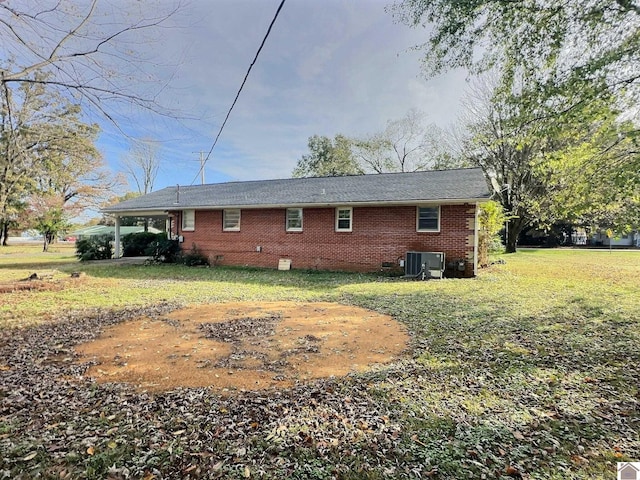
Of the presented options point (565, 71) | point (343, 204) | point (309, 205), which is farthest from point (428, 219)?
point (565, 71)

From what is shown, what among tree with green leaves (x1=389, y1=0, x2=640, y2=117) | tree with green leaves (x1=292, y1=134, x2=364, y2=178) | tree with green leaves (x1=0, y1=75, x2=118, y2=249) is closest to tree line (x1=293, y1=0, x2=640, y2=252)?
tree with green leaves (x1=389, y1=0, x2=640, y2=117)

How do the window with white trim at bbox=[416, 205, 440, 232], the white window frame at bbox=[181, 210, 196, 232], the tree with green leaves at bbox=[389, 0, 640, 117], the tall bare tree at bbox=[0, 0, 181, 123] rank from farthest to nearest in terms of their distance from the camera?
1. the white window frame at bbox=[181, 210, 196, 232]
2. the window with white trim at bbox=[416, 205, 440, 232]
3. the tree with green leaves at bbox=[389, 0, 640, 117]
4. the tall bare tree at bbox=[0, 0, 181, 123]

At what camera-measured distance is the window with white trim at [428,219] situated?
11.9 m

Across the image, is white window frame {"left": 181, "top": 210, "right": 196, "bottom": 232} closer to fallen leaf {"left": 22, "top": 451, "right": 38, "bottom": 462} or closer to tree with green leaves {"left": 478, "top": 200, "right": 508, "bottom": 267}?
tree with green leaves {"left": 478, "top": 200, "right": 508, "bottom": 267}

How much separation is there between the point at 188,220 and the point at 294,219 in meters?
6.27

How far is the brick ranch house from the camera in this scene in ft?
38.2

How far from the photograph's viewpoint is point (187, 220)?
1700 cm

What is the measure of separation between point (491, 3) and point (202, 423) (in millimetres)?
8153

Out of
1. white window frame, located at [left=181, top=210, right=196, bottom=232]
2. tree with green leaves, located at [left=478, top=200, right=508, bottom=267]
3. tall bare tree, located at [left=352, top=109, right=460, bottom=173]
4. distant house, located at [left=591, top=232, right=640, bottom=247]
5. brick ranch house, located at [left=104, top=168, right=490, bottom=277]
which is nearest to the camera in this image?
brick ranch house, located at [left=104, top=168, right=490, bottom=277]

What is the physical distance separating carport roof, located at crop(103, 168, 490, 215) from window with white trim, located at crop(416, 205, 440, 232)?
24.5 inches

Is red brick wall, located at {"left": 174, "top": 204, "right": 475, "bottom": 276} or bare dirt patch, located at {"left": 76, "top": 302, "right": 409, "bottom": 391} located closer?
bare dirt patch, located at {"left": 76, "top": 302, "right": 409, "bottom": 391}

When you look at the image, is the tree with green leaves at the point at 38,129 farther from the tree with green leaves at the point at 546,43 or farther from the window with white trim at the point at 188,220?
the tree with green leaves at the point at 546,43

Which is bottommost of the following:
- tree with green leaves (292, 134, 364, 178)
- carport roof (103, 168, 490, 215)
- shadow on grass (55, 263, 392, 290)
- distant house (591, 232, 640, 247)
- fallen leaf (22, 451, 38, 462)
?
fallen leaf (22, 451, 38, 462)

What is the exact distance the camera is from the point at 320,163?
120 ft
